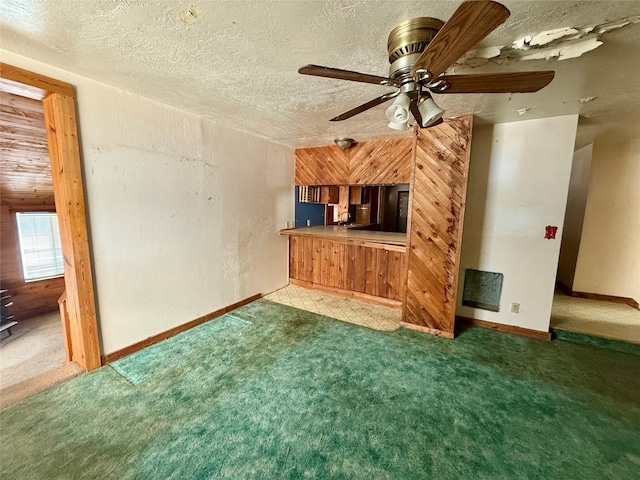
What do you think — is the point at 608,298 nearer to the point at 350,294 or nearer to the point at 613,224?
the point at 613,224

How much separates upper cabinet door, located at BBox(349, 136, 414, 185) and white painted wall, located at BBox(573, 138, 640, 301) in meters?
2.91

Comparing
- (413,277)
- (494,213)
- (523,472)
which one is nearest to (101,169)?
(413,277)

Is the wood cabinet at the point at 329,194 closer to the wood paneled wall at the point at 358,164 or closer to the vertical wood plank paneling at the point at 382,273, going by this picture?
the wood paneled wall at the point at 358,164

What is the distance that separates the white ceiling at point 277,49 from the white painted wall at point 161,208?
0.25 meters

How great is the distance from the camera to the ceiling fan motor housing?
1270 mm

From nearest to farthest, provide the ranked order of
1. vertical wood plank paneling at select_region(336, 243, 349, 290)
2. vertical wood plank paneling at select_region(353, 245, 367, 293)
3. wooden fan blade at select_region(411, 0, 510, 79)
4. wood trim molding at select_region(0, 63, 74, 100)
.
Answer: wooden fan blade at select_region(411, 0, 510, 79) < wood trim molding at select_region(0, 63, 74, 100) < vertical wood plank paneling at select_region(353, 245, 367, 293) < vertical wood plank paneling at select_region(336, 243, 349, 290)

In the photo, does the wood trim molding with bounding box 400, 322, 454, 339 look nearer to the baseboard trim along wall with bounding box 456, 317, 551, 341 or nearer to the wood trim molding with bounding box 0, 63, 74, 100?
the baseboard trim along wall with bounding box 456, 317, 551, 341

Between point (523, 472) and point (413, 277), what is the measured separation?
1.86m

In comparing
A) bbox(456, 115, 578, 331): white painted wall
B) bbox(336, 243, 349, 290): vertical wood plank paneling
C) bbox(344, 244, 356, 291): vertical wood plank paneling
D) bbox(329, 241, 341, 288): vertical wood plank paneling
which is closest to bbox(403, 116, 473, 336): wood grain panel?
bbox(456, 115, 578, 331): white painted wall

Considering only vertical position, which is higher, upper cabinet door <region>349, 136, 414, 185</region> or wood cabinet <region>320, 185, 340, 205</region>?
upper cabinet door <region>349, 136, 414, 185</region>

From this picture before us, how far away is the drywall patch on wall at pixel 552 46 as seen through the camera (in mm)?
1308

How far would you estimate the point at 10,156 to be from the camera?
282 centimetres

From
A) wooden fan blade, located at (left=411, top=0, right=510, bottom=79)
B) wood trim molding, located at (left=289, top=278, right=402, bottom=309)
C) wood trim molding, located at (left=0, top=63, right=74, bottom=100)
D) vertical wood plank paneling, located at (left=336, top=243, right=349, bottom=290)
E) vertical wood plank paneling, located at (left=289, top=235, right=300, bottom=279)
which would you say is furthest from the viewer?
vertical wood plank paneling, located at (left=289, top=235, right=300, bottom=279)

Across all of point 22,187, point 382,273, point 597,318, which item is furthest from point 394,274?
point 22,187
